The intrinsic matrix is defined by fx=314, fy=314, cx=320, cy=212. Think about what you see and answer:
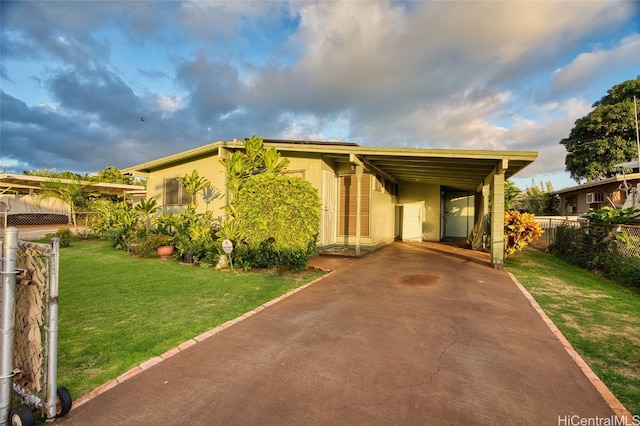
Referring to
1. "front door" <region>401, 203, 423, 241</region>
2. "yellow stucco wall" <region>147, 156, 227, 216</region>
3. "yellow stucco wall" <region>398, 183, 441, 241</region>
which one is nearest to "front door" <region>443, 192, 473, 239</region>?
"yellow stucco wall" <region>398, 183, 441, 241</region>

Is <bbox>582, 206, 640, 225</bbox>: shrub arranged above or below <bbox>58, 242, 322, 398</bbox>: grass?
above

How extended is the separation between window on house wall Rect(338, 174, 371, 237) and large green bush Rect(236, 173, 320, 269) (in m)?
4.13

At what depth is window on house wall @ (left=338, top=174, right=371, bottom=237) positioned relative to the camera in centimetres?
1197

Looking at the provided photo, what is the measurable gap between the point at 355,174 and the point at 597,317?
792cm

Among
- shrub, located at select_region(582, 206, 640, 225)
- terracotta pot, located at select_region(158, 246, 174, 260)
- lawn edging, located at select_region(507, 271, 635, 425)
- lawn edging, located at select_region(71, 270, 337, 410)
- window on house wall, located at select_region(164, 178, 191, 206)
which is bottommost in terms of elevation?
lawn edging, located at select_region(507, 271, 635, 425)

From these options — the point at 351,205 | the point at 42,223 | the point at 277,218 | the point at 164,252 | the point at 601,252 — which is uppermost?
the point at 351,205

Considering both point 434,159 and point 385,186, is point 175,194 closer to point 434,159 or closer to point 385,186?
point 385,186

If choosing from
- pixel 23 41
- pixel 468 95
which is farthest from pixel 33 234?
pixel 468 95

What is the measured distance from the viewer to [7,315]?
2.22m

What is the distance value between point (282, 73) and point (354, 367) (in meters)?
15.6

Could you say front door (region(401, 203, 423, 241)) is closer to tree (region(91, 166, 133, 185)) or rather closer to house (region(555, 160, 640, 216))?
house (region(555, 160, 640, 216))

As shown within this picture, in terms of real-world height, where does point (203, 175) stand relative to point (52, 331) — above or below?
above

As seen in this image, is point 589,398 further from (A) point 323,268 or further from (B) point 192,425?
(A) point 323,268

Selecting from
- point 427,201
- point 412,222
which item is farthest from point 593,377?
point 427,201
